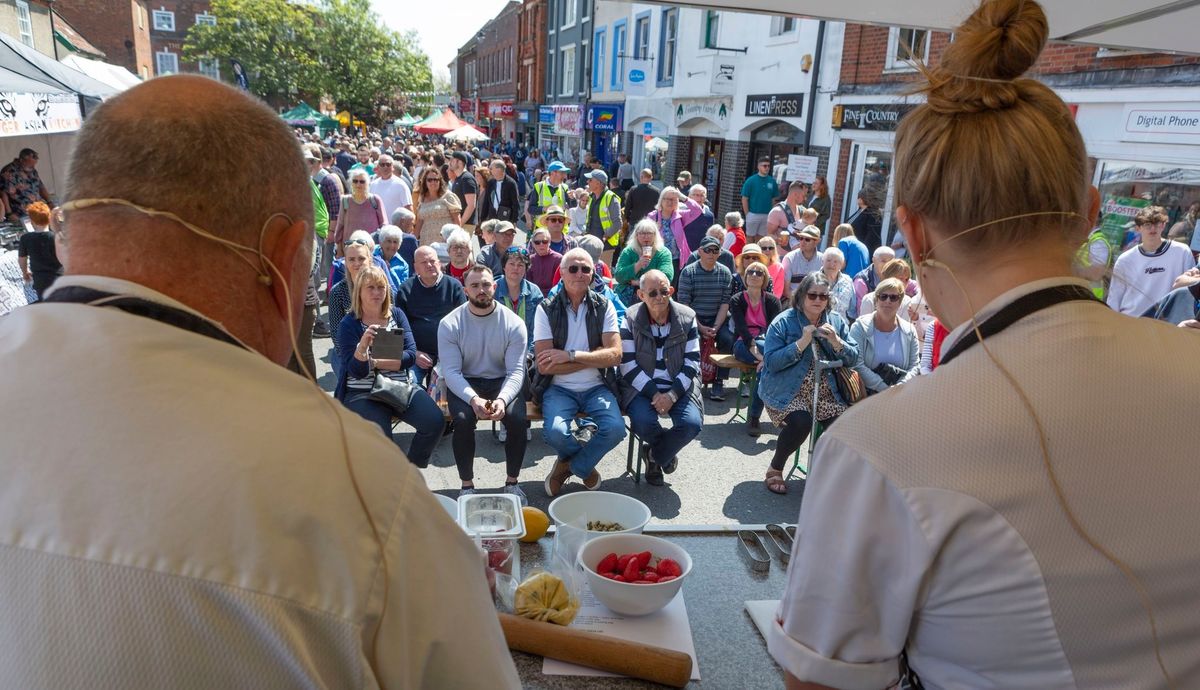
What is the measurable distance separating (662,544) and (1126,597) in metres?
1.18

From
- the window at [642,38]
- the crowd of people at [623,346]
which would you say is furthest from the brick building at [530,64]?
the crowd of people at [623,346]

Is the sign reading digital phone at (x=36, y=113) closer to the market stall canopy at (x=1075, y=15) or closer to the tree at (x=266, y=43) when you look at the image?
the market stall canopy at (x=1075, y=15)

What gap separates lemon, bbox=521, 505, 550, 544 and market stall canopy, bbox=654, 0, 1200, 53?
5.80ft

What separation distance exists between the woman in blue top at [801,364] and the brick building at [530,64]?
31547mm

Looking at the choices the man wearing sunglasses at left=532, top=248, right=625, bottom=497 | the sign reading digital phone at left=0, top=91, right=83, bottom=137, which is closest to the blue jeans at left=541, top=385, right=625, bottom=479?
the man wearing sunglasses at left=532, top=248, right=625, bottom=497

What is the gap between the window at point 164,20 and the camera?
4385 cm

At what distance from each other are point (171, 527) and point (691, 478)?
15.8 ft

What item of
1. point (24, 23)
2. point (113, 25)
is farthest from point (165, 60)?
point (24, 23)

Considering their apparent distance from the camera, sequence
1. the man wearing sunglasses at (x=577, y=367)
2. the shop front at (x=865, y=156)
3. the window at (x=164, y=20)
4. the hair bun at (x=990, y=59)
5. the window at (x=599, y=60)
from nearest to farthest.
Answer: the hair bun at (x=990, y=59) < the man wearing sunglasses at (x=577, y=367) < the shop front at (x=865, y=156) < the window at (x=599, y=60) < the window at (x=164, y=20)

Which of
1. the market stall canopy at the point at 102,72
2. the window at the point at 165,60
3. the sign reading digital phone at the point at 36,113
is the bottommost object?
the sign reading digital phone at the point at 36,113

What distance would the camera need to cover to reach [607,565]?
194 cm

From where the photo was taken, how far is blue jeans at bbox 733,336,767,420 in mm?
6258

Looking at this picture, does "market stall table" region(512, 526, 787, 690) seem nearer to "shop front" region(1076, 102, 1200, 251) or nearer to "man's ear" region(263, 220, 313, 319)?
"man's ear" region(263, 220, 313, 319)

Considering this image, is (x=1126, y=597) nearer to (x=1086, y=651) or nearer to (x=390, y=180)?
(x=1086, y=651)
